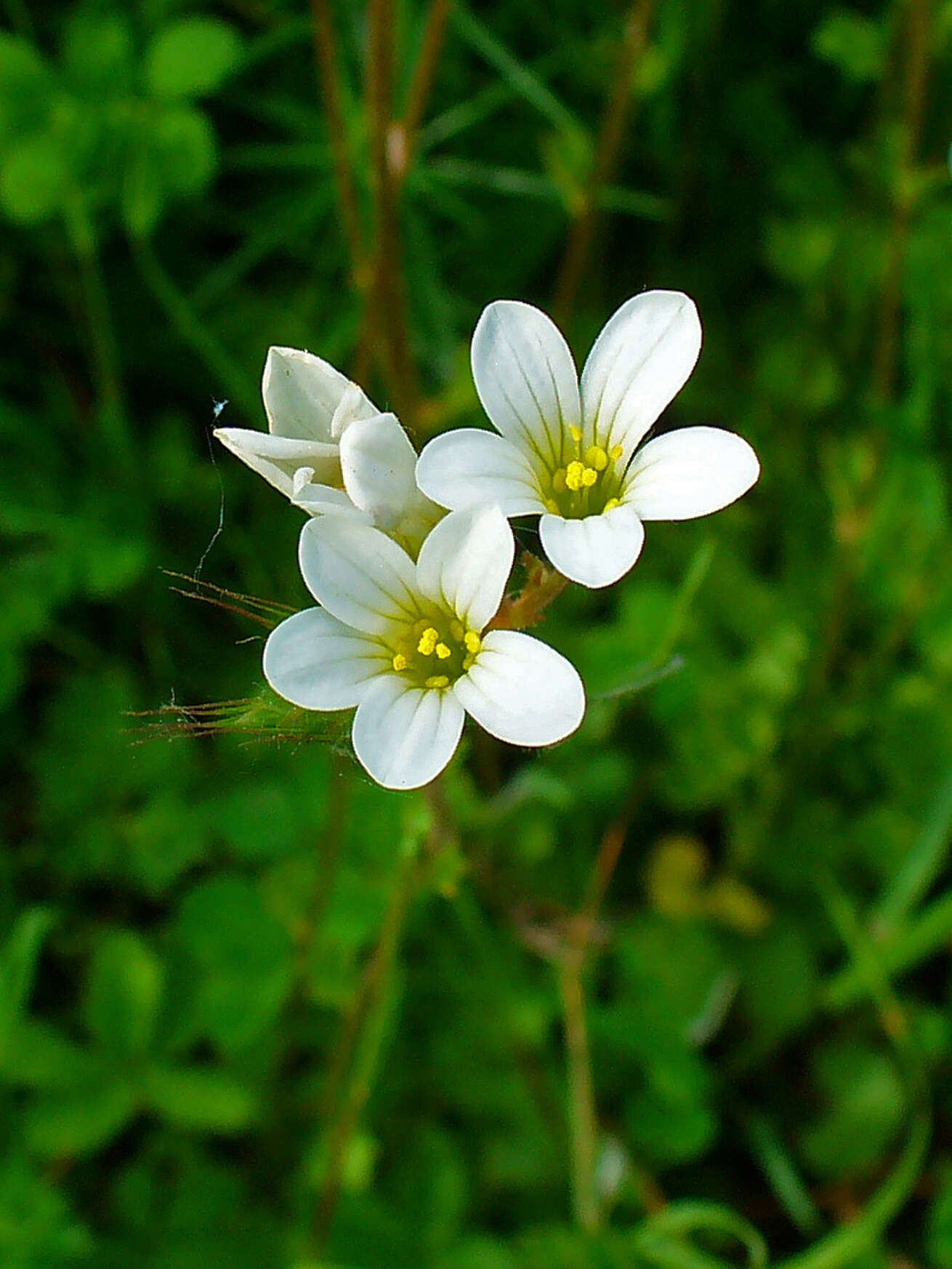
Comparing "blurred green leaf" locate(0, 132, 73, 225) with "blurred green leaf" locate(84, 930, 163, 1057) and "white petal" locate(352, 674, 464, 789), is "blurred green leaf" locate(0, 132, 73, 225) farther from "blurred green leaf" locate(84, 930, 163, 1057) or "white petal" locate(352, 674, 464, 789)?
"white petal" locate(352, 674, 464, 789)

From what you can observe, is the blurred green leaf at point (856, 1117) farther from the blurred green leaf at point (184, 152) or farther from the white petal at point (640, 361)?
the blurred green leaf at point (184, 152)

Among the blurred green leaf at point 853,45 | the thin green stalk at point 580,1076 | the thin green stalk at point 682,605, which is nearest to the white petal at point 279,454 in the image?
the thin green stalk at point 682,605

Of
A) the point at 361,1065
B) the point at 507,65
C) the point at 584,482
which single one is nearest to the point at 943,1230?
the point at 361,1065

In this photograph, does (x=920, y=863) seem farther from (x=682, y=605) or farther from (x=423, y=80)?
(x=423, y=80)

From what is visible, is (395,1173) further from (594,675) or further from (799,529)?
(799,529)

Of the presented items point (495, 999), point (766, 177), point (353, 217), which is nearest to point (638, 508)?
point (353, 217)

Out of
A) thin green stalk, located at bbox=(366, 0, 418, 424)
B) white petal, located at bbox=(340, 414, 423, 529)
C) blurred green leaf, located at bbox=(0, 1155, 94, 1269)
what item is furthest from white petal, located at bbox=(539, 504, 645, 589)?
blurred green leaf, located at bbox=(0, 1155, 94, 1269)
